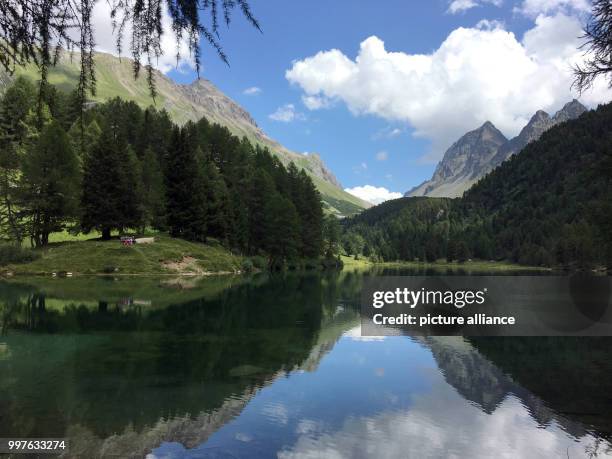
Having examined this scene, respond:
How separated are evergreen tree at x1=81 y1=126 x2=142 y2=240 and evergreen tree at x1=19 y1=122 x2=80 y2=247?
3173mm

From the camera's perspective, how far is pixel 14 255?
5862 centimetres

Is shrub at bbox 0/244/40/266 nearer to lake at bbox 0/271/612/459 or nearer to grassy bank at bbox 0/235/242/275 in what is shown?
grassy bank at bbox 0/235/242/275

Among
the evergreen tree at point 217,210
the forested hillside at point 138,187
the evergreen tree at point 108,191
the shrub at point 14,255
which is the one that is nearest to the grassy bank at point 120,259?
the shrub at point 14,255

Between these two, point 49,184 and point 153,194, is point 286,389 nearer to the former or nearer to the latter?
point 49,184

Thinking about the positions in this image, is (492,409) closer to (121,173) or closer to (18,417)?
(18,417)

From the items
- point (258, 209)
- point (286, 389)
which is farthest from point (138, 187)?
point (286, 389)

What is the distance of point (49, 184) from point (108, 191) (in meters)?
9.01

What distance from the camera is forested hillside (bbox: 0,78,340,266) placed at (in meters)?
65.8

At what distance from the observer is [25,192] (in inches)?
2520

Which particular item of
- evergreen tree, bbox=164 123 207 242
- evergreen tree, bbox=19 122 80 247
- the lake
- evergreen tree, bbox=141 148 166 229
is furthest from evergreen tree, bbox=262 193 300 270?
the lake

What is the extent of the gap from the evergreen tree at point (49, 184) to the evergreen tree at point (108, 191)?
3.17 meters

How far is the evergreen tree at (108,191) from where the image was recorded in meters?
70.4

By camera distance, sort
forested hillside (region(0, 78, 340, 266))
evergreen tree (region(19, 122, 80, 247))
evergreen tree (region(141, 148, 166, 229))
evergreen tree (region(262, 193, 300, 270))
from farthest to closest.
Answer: evergreen tree (region(262, 193, 300, 270)), evergreen tree (region(141, 148, 166, 229)), forested hillside (region(0, 78, 340, 266)), evergreen tree (region(19, 122, 80, 247))

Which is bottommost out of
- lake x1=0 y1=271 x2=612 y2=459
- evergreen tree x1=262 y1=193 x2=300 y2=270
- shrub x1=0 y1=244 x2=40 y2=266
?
lake x1=0 y1=271 x2=612 y2=459
